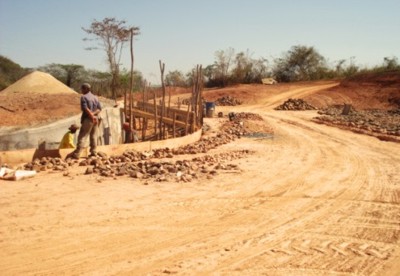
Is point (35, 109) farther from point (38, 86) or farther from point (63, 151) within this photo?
point (38, 86)

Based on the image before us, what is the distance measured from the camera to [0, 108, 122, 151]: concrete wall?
995 cm

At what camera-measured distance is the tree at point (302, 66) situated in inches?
1497

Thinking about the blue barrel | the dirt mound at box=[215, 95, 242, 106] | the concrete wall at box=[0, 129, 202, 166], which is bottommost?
the concrete wall at box=[0, 129, 202, 166]

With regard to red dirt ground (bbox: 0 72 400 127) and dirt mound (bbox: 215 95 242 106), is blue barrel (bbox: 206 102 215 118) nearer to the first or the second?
red dirt ground (bbox: 0 72 400 127)

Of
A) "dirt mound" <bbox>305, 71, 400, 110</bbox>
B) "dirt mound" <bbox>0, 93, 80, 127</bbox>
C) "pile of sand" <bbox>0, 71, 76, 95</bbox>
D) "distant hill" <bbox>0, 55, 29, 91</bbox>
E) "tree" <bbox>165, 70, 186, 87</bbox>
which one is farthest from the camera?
"tree" <bbox>165, 70, 186, 87</bbox>

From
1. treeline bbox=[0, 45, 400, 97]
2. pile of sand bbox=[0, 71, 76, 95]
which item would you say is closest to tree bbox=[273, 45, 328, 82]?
treeline bbox=[0, 45, 400, 97]

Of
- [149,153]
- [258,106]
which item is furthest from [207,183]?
[258,106]

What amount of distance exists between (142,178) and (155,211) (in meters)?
1.72

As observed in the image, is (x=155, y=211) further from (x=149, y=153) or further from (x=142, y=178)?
(x=149, y=153)

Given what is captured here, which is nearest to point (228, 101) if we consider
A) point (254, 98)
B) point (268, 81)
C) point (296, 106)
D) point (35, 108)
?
point (254, 98)

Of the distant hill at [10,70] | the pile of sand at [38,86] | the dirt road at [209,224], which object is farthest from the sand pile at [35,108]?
the distant hill at [10,70]

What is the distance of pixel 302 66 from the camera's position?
38.4 meters

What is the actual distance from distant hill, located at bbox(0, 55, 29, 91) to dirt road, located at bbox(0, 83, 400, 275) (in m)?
29.3

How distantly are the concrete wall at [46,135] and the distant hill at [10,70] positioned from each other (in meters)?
23.3
